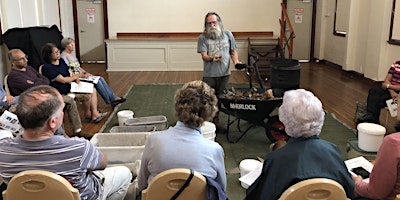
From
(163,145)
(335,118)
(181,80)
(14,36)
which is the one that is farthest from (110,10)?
(163,145)

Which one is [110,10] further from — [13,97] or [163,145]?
[163,145]

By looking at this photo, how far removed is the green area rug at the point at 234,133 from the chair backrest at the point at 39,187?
61.1 inches

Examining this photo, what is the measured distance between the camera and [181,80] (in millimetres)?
8000

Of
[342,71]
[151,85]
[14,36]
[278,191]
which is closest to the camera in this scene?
[278,191]

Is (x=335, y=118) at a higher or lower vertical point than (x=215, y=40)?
lower

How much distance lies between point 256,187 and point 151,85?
565cm

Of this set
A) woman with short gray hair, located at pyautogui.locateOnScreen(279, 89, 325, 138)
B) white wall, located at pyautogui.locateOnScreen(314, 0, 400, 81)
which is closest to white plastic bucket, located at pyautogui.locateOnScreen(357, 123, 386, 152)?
woman with short gray hair, located at pyautogui.locateOnScreen(279, 89, 325, 138)

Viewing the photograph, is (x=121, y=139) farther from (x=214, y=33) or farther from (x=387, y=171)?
(x=387, y=171)

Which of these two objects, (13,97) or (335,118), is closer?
(13,97)

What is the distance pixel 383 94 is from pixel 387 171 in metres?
2.95

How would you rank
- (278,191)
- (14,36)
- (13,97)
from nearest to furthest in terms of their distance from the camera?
(278,191) → (13,97) → (14,36)

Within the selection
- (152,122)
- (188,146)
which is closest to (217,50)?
(152,122)

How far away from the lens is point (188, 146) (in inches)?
76.1

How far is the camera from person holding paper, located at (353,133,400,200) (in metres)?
1.78
